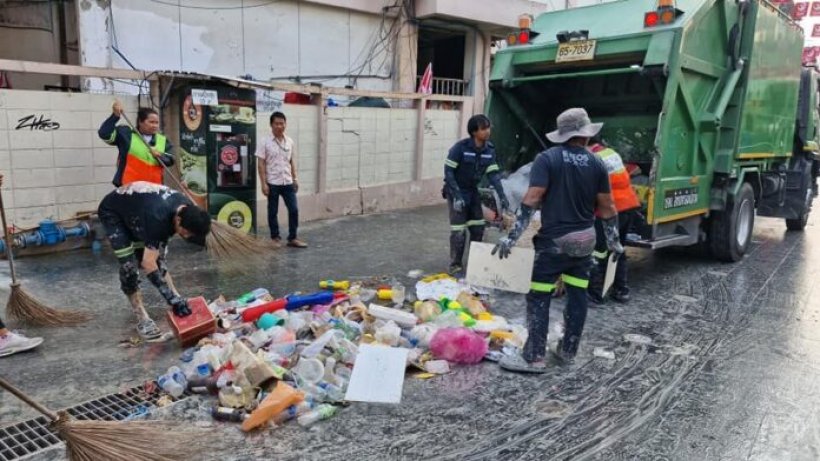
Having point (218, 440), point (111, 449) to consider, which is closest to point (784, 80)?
point (218, 440)

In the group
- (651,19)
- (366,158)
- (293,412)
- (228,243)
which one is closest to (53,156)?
(228,243)

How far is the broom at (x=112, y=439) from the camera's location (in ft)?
7.45

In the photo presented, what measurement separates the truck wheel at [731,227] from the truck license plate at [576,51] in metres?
2.21

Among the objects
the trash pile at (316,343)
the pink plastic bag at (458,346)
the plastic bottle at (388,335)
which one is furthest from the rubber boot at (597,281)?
the plastic bottle at (388,335)

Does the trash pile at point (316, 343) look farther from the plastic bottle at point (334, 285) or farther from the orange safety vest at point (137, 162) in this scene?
the orange safety vest at point (137, 162)

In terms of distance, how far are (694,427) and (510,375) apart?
Answer: 3.37 feet

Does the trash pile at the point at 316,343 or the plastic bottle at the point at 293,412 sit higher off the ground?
the trash pile at the point at 316,343

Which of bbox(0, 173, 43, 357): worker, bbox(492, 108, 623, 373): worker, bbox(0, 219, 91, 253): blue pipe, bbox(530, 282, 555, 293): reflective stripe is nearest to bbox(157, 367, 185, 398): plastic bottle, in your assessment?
bbox(0, 173, 43, 357): worker

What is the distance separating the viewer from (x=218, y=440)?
285cm

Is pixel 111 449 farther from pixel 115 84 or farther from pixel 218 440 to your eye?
pixel 115 84

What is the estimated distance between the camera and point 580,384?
11.7 ft

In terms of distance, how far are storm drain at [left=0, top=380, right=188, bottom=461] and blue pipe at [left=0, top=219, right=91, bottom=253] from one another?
3406mm

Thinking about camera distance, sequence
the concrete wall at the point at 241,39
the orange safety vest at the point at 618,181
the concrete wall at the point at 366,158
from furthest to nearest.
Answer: the concrete wall at the point at 366,158, the concrete wall at the point at 241,39, the orange safety vest at the point at 618,181

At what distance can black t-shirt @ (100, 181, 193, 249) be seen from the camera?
3789 millimetres
